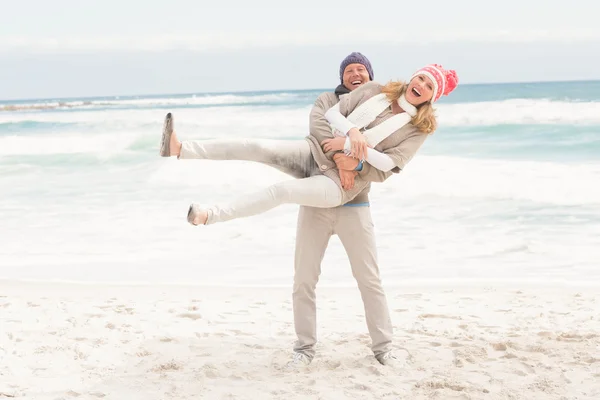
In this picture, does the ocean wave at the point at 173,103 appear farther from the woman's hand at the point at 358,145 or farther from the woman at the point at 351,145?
the woman's hand at the point at 358,145

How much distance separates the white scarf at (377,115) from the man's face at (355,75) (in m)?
0.23

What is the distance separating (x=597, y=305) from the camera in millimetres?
5336

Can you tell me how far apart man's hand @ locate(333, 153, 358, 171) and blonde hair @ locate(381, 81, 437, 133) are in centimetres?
38

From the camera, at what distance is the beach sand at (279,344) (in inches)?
149

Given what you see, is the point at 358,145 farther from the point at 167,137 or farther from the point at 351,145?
the point at 167,137

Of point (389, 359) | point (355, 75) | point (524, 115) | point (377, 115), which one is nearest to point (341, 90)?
point (355, 75)

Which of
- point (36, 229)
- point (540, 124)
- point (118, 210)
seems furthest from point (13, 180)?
point (540, 124)

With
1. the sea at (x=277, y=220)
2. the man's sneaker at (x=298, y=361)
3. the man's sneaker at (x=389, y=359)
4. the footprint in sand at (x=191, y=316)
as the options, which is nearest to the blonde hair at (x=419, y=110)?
the man's sneaker at (x=389, y=359)

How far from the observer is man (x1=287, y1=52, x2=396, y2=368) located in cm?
393

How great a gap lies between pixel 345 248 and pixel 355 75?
0.94 metres

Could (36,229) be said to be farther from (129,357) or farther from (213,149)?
(213,149)

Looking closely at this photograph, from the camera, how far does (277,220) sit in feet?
29.8

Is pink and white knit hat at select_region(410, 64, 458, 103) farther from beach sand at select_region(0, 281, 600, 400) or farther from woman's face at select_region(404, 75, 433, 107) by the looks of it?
beach sand at select_region(0, 281, 600, 400)

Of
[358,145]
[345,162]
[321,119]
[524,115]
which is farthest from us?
[524,115]
